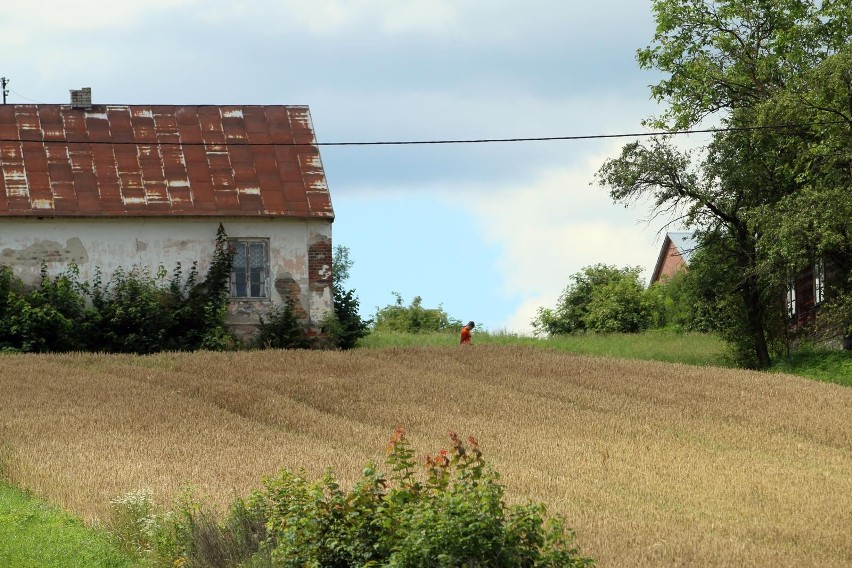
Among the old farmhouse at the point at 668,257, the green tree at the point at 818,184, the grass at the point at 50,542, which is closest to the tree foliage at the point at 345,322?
the green tree at the point at 818,184

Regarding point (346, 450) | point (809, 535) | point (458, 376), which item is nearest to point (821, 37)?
point (458, 376)

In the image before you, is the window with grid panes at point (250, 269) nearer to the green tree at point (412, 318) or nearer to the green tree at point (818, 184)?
the green tree at point (818, 184)

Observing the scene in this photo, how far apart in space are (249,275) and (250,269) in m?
0.15

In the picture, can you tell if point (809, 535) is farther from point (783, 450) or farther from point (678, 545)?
point (783, 450)

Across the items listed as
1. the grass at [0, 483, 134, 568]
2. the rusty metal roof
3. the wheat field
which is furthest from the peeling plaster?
the grass at [0, 483, 134, 568]

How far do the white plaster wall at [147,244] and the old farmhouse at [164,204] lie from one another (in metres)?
0.02

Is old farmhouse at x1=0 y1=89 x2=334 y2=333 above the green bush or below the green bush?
above

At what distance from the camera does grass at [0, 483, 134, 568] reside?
11.5m

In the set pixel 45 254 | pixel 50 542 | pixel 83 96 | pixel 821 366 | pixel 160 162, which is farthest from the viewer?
pixel 83 96

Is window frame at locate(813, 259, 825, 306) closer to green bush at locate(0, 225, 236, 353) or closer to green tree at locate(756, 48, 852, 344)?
green tree at locate(756, 48, 852, 344)

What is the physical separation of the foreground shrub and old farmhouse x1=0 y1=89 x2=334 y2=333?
2024 cm

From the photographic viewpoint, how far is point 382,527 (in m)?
10.1

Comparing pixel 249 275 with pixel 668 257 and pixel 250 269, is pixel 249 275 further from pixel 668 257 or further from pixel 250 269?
pixel 668 257

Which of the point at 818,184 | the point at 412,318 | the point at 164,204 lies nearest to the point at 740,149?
the point at 818,184
